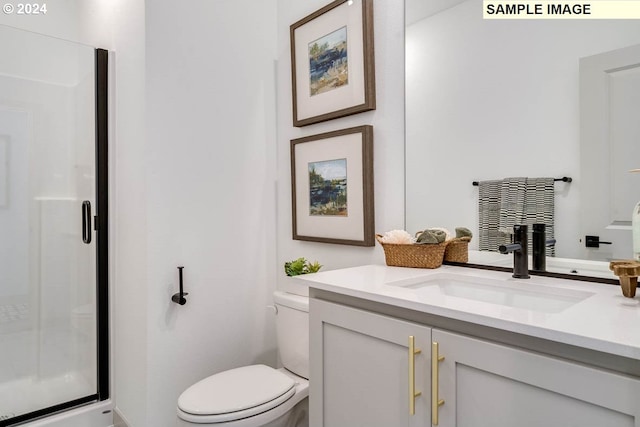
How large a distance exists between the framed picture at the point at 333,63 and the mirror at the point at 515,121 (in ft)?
0.60

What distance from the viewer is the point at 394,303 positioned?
103 centimetres

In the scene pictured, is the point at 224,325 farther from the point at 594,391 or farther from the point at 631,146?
the point at 631,146

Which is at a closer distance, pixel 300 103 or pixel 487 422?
pixel 487 422

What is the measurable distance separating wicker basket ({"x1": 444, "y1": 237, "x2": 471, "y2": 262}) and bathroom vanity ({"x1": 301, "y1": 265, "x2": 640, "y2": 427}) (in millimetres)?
117

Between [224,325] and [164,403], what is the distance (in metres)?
0.42

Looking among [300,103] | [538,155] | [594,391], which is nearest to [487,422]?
[594,391]

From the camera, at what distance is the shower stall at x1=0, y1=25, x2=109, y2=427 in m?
1.96

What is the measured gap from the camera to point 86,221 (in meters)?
2.05

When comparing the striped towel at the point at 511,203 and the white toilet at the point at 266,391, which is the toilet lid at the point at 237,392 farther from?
the striped towel at the point at 511,203

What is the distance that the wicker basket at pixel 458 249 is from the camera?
4.77 feet

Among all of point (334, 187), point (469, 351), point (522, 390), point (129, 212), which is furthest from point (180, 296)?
point (522, 390)

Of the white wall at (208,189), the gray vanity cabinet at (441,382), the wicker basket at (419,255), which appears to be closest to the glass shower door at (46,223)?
the white wall at (208,189)

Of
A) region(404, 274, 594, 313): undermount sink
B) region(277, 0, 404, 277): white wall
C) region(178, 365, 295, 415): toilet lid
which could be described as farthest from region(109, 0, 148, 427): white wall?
region(404, 274, 594, 313): undermount sink

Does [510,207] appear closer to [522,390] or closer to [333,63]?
[522,390]
